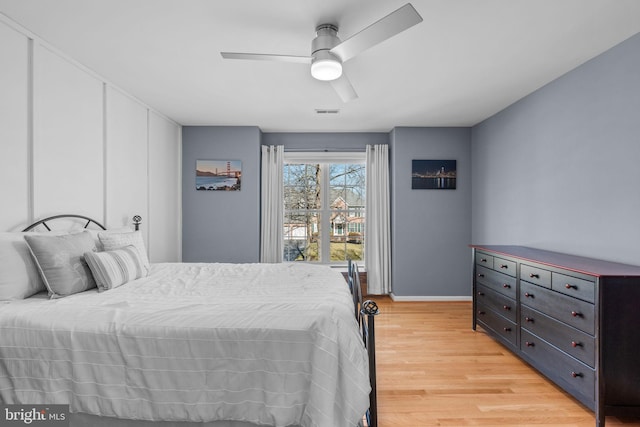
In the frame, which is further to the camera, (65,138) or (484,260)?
(484,260)

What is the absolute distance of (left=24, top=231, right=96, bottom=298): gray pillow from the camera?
194cm

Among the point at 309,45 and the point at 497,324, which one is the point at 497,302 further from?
the point at 309,45

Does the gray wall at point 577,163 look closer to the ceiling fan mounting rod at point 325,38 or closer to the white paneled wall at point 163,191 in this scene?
the ceiling fan mounting rod at point 325,38

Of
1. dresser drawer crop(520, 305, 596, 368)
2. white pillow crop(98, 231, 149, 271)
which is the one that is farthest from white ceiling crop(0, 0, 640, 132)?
dresser drawer crop(520, 305, 596, 368)

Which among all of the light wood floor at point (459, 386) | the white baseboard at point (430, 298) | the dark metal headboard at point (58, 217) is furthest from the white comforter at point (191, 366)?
the white baseboard at point (430, 298)

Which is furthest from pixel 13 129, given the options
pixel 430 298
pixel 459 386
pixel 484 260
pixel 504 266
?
pixel 430 298

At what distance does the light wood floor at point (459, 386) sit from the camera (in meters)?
2.00

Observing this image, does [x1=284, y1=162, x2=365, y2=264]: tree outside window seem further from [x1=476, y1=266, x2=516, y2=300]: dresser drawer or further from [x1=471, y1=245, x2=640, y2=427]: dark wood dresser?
[x1=471, y1=245, x2=640, y2=427]: dark wood dresser

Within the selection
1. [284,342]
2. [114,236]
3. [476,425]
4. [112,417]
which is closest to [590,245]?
[476,425]

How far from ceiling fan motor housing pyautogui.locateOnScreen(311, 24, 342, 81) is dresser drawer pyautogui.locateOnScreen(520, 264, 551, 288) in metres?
2.17

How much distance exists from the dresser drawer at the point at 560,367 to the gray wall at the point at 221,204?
3317 mm

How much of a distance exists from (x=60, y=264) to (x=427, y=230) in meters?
4.19

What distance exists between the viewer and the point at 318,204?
5.01 metres

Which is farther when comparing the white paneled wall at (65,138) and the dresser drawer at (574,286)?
the white paneled wall at (65,138)
